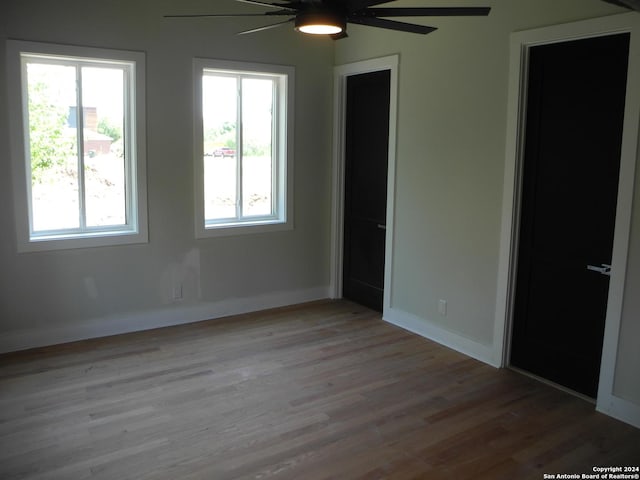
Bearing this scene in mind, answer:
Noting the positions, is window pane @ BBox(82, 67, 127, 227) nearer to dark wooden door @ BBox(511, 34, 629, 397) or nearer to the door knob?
dark wooden door @ BBox(511, 34, 629, 397)

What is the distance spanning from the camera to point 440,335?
4.57 meters

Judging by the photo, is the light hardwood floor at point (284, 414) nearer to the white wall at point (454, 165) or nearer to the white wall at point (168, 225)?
the white wall at point (168, 225)

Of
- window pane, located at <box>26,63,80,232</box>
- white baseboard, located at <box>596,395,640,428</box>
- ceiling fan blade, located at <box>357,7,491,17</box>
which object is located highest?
ceiling fan blade, located at <box>357,7,491,17</box>

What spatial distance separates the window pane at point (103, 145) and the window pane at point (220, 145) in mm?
721

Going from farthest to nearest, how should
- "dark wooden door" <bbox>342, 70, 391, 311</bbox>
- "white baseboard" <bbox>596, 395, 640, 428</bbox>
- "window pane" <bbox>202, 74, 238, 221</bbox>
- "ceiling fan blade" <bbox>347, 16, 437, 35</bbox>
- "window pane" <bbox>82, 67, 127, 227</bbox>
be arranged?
"dark wooden door" <bbox>342, 70, 391, 311</bbox> → "window pane" <bbox>202, 74, 238, 221</bbox> → "window pane" <bbox>82, 67, 127, 227</bbox> → "white baseboard" <bbox>596, 395, 640, 428</bbox> → "ceiling fan blade" <bbox>347, 16, 437, 35</bbox>

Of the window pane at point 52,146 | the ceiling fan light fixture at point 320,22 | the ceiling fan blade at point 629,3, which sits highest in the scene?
the ceiling fan blade at point 629,3

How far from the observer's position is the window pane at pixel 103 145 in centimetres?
445

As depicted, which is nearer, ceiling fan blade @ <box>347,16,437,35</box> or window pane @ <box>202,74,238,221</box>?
ceiling fan blade @ <box>347,16,437,35</box>

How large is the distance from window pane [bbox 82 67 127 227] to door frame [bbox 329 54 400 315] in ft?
6.66

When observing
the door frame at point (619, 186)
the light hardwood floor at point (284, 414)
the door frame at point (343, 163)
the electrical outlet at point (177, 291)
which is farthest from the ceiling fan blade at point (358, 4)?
the electrical outlet at point (177, 291)

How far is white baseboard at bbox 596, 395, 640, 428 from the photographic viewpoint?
324 cm

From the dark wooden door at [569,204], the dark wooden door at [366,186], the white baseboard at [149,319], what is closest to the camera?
the dark wooden door at [569,204]

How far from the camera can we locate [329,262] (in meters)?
5.79

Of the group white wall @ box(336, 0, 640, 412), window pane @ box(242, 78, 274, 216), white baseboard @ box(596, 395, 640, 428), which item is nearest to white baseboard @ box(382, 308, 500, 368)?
white wall @ box(336, 0, 640, 412)
